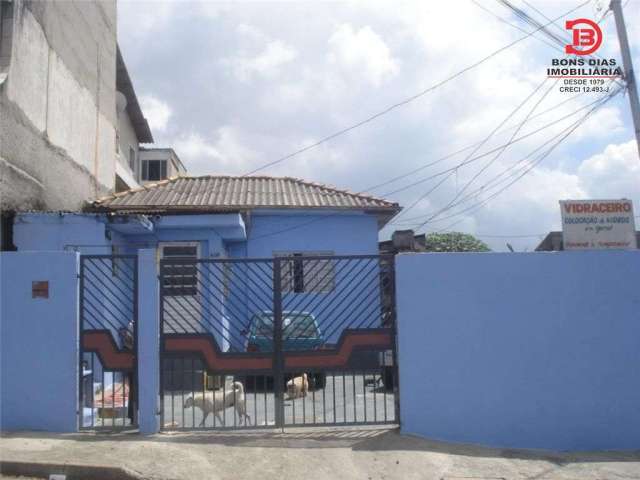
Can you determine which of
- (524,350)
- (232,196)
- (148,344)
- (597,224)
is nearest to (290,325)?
(148,344)

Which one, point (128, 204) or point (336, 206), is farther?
point (336, 206)

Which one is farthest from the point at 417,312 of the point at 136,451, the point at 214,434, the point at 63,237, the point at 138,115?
the point at 138,115

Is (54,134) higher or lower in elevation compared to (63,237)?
higher

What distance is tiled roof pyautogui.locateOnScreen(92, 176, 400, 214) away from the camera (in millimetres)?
13656

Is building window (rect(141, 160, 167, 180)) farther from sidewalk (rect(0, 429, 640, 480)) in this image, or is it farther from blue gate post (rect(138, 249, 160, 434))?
sidewalk (rect(0, 429, 640, 480))

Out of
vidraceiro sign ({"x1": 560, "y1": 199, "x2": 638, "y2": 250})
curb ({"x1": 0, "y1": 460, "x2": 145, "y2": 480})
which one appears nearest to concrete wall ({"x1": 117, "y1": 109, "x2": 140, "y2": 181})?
curb ({"x1": 0, "y1": 460, "x2": 145, "y2": 480})

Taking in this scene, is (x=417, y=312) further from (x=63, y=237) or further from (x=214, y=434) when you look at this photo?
(x=63, y=237)

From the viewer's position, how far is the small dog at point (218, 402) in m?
6.62

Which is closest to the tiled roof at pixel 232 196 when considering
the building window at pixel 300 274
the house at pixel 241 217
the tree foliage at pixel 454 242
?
the house at pixel 241 217

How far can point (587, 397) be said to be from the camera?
637 cm

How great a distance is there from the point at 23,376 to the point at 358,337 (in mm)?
3722

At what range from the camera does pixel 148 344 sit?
6.31m

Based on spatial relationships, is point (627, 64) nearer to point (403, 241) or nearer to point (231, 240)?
point (403, 241)

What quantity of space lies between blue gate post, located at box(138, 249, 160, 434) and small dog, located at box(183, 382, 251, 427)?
1.56 ft
